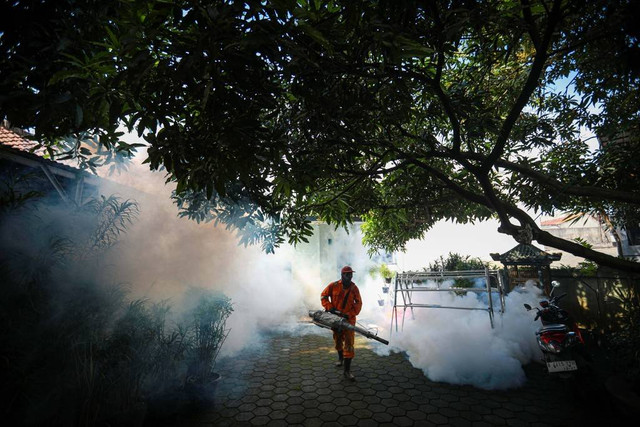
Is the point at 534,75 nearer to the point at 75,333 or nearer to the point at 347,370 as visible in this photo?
the point at 347,370

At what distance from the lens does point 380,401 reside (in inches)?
205

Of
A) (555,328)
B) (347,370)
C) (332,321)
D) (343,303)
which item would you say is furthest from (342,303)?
(555,328)

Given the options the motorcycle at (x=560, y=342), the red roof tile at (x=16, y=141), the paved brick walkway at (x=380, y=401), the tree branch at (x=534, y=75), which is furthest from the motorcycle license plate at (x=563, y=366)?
the red roof tile at (x=16, y=141)

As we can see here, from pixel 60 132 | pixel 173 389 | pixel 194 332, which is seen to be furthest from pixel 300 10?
pixel 194 332

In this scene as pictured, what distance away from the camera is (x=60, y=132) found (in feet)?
10.2

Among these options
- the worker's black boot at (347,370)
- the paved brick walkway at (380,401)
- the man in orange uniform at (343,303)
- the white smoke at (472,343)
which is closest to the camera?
the paved brick walkway at (380,401)

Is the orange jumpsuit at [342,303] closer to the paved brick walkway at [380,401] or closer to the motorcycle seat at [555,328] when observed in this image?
the paved brick walkway at [380,401]

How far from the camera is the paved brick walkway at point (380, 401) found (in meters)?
4.52

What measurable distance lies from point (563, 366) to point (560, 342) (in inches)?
20.7

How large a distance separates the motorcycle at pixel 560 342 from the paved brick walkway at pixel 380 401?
54 centimetres

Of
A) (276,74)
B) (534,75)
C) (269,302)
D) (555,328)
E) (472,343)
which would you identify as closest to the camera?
(534,75)

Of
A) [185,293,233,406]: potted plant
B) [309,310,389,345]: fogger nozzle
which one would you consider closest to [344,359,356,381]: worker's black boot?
[309,310,389,345]: fogger nozzle

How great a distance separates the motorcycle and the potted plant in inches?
224

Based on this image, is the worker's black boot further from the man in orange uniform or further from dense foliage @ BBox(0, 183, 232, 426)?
dense foliage @ BBox(0, 183, 232, 426)
